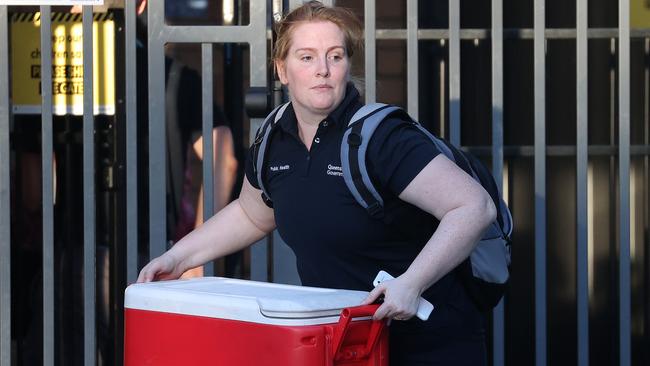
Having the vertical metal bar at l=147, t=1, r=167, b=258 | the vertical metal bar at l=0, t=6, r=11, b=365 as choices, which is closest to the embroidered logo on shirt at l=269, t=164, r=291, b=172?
the vertical metal bar at l=147, t=1, r=167, b=258

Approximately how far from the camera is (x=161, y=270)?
10.8 feet

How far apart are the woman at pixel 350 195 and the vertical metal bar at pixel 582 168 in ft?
4.89

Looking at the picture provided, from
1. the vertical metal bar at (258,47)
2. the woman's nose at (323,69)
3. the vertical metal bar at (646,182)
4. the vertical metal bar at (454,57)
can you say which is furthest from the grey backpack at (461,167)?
the vertical metal bar at (646,182)

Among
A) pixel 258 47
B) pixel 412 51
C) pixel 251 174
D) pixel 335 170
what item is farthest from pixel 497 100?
pixel 335 170

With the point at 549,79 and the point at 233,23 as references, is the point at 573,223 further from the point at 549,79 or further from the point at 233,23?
the point at 233,23

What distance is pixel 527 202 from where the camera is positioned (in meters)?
5.47

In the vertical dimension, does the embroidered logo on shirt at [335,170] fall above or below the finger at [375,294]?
above

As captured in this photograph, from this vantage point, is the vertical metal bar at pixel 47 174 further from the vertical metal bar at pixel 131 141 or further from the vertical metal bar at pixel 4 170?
the vertical metal bar at pixel 131 141

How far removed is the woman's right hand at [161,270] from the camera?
325 centimetres

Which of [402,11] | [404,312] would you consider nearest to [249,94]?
[402,11]

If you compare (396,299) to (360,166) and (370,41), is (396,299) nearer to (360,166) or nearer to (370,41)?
(360,166)

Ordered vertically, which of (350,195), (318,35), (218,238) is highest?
(318,35)

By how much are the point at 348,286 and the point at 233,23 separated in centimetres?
253

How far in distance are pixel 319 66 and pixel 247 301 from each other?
2.13 ft
